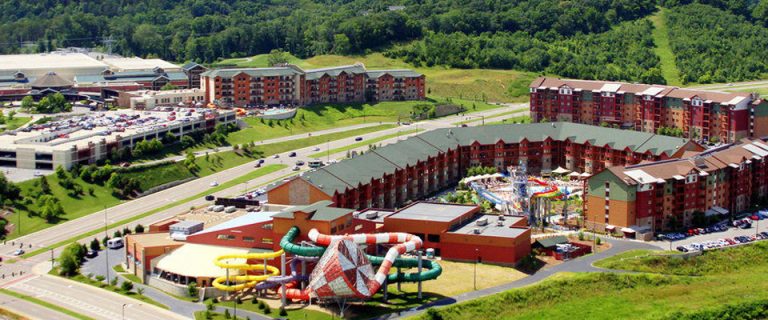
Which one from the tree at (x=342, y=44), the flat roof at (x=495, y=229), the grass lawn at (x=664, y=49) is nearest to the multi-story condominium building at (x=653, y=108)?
the grass lawn at (x=664, y=49)

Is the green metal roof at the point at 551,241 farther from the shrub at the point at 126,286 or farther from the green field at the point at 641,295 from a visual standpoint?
the shrub at the point at 126,286

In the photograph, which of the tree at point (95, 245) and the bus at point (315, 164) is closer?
the tree at point (95, 245)

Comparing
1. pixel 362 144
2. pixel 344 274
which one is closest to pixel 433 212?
pixel 344 274

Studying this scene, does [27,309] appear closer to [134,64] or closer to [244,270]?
[244,270]

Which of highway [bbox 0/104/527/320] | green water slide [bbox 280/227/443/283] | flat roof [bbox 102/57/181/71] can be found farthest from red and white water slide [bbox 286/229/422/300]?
flat roof [bbox 102/57/181/71]

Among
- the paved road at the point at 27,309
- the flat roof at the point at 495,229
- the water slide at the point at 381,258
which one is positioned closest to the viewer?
the paved road at the point at 27,309
